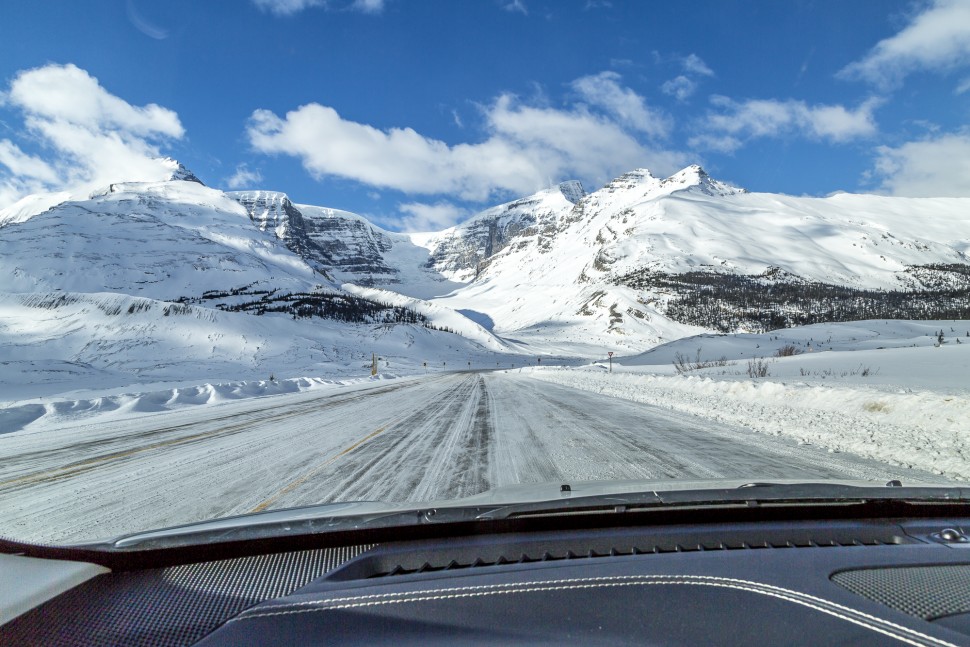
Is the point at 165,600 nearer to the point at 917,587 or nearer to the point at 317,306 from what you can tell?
the point at 917,587

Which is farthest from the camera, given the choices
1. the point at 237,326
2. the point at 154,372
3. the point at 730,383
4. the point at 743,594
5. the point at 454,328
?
the point at 454,328

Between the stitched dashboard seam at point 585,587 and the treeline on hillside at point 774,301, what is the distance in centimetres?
12668

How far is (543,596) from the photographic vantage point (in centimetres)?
177

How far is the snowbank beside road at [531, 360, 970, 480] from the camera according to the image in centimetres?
591

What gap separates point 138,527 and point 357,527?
2840mm

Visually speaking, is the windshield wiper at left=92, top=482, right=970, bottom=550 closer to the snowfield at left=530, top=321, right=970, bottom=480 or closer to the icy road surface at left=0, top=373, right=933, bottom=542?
the icy road surface at left=0, top=373, right=933, bottom=542

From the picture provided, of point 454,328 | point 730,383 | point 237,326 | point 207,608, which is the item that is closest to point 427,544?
point 207,608

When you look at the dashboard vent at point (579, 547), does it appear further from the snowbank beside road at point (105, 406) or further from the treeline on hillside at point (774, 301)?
the treeline on hillside at point (774, 301)

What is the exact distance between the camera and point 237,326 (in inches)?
2494

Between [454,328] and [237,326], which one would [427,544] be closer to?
[237,326]

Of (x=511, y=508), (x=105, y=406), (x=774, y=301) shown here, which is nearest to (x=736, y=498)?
(x=511, y=508)

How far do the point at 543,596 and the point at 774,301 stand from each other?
155293 mm

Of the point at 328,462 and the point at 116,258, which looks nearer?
the point at 328,462

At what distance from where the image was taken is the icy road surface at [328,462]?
4.65 m
